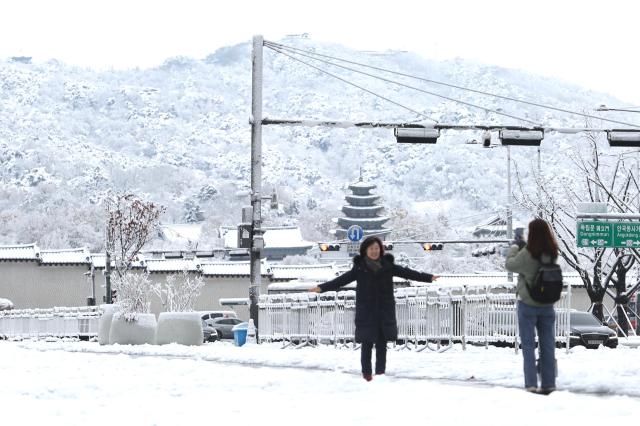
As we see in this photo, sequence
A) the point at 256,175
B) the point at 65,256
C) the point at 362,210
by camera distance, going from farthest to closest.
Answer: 1. the point at 362,210
2. the point at 65,256
3. the point at 256,175

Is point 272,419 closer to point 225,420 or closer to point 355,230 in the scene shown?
point 225,420

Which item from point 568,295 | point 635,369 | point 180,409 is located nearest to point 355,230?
point 568,295

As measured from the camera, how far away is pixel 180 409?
1019 cm

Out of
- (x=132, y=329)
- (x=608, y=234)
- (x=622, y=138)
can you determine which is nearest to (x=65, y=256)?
(x=608, y=234)

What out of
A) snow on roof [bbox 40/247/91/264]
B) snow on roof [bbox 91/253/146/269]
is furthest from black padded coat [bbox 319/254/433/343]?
snow on roof [bbox 40/247/91/264]

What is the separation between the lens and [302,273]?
85.0m

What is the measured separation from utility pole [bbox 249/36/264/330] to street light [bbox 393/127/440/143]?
11.3 ft

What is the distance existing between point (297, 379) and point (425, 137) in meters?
16.2

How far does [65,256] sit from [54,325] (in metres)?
38.6

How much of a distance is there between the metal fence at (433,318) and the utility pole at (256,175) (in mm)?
1965

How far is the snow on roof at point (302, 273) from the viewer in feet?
277

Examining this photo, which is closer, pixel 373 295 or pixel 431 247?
pixel 373 295

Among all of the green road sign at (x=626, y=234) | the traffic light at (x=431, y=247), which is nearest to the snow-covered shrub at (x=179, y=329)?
the green road sign at (x=626, y=234)

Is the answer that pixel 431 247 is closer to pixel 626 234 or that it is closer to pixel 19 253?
pixel 626 234
